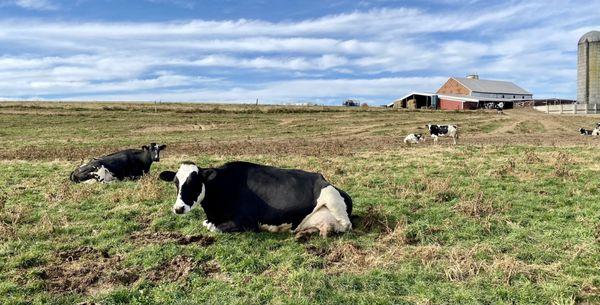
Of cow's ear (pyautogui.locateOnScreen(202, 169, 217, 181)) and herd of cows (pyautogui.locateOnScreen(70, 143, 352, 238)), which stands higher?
cow's ear (pyautogui.locateOnScreen(202, 169, 217, 181))

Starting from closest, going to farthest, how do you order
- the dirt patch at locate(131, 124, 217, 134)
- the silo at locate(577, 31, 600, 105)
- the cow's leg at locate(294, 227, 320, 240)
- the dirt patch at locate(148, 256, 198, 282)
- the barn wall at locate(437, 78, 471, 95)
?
the dirt patch at locate(148, 256, 198, 282) < the cow's leg at locate(294, 227, 320, 240) < the dirt patch at locate(131, 124, 217, 134) < the silo at locate(577, 31, 600, 105) < the barn wall at locate(437, 78, 471, 95)

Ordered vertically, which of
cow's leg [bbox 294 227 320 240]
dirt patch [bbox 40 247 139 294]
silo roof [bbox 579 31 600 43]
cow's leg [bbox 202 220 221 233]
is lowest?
dirt patch [bbox 40 247 139 294]

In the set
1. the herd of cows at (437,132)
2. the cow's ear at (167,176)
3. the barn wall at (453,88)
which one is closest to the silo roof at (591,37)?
the barn wall at (453,88)

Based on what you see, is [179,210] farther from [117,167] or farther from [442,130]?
[442,130]

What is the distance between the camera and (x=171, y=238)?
27.7 ft

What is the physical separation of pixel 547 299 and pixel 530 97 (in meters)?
110

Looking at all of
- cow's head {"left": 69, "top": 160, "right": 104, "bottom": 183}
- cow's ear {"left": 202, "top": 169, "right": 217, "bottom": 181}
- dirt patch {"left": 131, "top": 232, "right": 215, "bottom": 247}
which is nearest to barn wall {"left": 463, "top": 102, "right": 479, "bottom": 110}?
cow's head {"left": 69, "top": 160, "right": 104, "bottom": 183}

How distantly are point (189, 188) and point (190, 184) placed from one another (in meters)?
0.07

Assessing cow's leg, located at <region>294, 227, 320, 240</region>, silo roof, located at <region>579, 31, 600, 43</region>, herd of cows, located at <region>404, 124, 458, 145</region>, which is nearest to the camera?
cow's leg, located at <region>294, 227, 320, 240</region>

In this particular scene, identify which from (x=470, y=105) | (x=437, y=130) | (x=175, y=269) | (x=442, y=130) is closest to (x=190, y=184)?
(x=175, y=269)

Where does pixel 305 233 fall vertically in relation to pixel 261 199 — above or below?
below

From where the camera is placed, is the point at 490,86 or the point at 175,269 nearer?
the point at 175,269

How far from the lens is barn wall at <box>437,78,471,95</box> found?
90.5 metres

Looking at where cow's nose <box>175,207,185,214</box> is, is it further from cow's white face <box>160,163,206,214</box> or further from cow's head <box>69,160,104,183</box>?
cow's head <box>69,160,104,183</box>
